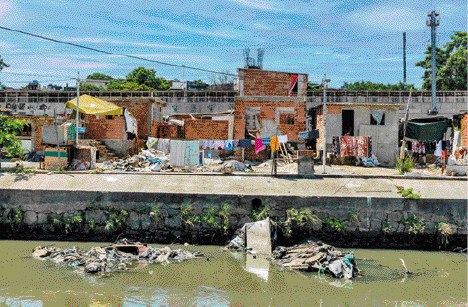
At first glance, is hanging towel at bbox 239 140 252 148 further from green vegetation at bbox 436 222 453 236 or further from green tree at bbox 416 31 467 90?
green tree at bbox 416 31 467 90

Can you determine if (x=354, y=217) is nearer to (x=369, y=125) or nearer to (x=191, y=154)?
(x=191, y=154)

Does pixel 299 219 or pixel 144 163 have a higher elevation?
pixel 144 163

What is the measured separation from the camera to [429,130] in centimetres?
2161

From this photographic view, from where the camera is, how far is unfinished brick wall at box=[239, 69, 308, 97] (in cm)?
2373

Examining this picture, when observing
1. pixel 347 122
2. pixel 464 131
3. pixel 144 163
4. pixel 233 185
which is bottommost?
pixel 233 185

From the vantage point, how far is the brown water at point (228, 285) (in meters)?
8.93

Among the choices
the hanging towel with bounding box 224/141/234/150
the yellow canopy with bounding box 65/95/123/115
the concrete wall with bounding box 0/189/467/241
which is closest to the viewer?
the concrete wall with bounding box 0/189/467/241

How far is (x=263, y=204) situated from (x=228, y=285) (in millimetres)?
3678

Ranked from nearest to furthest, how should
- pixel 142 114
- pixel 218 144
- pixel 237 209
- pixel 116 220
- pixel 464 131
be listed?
pixel 116 220
pixel 237 209
pixel 464 131
pixel 218 144
pixel 142 114

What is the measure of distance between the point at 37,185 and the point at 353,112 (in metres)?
16.7

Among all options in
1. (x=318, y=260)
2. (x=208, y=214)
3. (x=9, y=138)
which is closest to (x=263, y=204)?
(x=208, y=214)

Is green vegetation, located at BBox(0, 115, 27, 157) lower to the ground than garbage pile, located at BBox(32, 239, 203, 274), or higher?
higher

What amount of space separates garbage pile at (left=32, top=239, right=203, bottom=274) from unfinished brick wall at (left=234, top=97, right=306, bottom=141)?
1218 centimetres

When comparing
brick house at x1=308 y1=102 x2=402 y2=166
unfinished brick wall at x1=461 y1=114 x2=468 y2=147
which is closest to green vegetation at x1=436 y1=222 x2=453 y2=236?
unfinished brick wall at x1=461 y1=114 x2=468 y2=147
